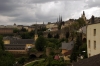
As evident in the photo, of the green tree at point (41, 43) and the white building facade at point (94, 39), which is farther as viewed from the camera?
the green tree at point (41, 43)

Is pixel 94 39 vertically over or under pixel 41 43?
over

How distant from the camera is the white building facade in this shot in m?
23.0

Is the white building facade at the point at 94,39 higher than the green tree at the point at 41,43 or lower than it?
higher

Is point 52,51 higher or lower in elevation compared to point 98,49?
lower

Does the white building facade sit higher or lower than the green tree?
higher

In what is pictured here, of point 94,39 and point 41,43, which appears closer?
point 94,39

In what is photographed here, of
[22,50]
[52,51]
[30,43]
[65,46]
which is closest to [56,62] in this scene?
[65,46]

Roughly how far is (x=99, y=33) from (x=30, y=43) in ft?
315

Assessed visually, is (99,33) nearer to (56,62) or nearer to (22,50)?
(56,62)

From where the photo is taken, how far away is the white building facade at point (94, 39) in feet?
75.3

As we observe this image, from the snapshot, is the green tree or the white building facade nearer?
the white building facade

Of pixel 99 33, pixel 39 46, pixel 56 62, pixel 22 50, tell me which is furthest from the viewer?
pixel 22 50

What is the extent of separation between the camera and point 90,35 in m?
24.8

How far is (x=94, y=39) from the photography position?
2364 centimetres
